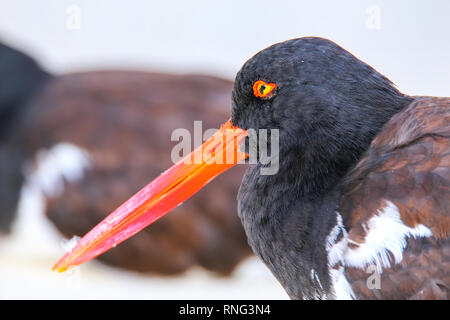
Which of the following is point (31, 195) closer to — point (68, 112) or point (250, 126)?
point (68, 112)

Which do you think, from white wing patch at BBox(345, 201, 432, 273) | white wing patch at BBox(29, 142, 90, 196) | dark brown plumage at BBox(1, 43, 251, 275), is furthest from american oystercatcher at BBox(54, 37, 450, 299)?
white wing patch at BBox(29, 142, 90, 196)

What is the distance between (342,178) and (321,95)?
0.20 m

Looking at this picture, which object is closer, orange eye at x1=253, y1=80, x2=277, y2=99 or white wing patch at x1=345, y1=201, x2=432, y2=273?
white wing patch at x1=345, y1=201, x2=432, y2=273

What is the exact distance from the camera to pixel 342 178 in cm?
155

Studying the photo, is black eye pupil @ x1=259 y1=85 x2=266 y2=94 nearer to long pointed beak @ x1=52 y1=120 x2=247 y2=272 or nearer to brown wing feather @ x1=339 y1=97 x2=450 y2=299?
long pointed beak @ x1=52 y1=120 x2=247 y2=272

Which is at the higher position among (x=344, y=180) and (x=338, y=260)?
(x=344, y=180)

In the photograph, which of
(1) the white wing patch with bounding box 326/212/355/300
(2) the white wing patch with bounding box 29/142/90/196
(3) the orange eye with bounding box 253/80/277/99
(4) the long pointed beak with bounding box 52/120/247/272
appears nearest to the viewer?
(1) the white wing patch with bounding box 326/212/355/300

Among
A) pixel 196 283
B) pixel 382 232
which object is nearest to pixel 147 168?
pixel 196 283

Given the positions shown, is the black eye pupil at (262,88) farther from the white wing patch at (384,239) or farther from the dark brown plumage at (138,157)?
the dark brown plumage at (138,157)

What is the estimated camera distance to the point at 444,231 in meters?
1.35

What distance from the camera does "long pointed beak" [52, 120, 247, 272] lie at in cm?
173

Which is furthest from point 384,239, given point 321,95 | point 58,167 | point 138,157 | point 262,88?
→ point 58,167

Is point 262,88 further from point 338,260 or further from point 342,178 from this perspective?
point 338,260

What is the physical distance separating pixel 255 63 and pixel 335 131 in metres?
0.25
